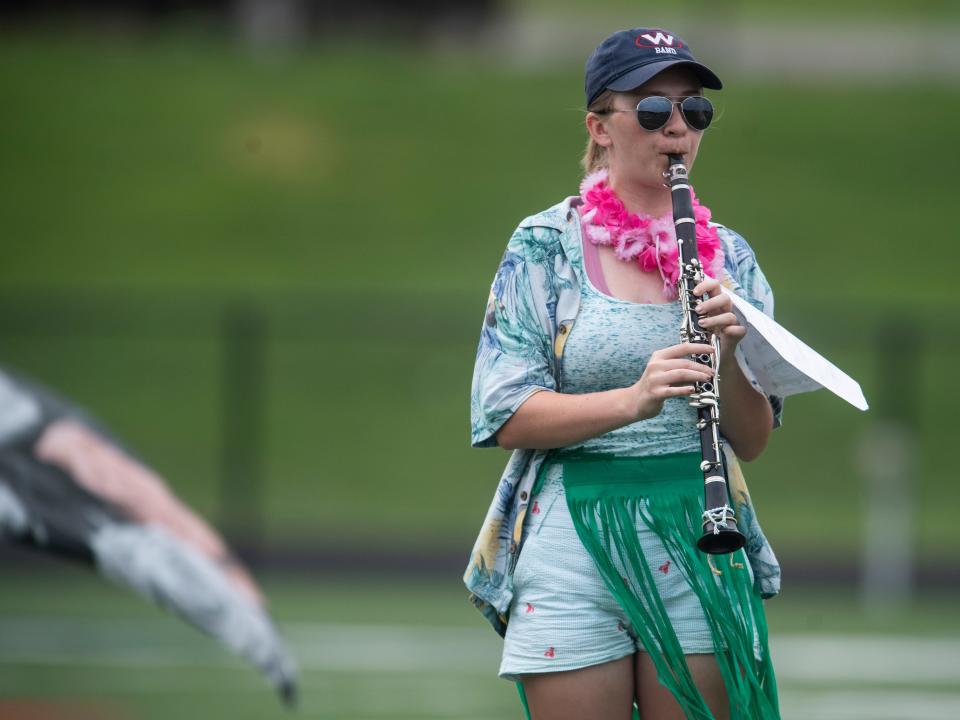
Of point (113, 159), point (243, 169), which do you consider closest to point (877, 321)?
point (243, 169)

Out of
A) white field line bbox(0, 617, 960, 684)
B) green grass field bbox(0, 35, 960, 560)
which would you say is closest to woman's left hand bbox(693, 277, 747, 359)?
white field line bbox(0, 617, 960, 684)

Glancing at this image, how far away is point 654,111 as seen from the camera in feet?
12.5

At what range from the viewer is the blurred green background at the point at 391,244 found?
17.0 meters

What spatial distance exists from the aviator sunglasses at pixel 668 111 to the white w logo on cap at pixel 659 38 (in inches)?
5.6

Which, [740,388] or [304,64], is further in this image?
[304,64]

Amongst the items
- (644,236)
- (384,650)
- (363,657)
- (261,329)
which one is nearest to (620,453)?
(644,236)

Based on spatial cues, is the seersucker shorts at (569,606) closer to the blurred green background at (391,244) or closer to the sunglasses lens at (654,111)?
the sunglasses lens at (654,111)

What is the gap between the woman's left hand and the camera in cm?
365

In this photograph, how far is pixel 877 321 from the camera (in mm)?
20266

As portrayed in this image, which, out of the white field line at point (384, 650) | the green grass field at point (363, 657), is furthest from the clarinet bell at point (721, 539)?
the white field line at point (384, 650)

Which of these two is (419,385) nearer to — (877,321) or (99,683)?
(877,321)

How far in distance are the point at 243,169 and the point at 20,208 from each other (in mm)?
3488

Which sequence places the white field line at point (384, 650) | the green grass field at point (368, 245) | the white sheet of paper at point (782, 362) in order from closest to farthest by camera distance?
the white sheet of paper at point (782, 362)
the white field line at point (384, 650)
the green grass field at point (368, 245)

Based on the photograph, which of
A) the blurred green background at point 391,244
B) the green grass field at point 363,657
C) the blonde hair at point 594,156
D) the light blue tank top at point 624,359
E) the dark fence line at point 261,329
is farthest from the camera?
the dark fence line at point 261,329
